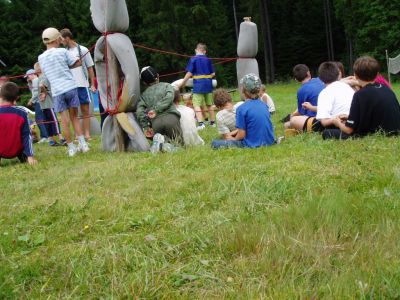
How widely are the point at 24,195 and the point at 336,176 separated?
8.91ft

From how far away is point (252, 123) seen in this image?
226 inches

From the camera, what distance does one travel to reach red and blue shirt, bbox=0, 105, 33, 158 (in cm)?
671

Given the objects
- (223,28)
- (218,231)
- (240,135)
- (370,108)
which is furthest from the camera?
(223,28)

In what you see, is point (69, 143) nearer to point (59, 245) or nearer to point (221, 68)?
point (59, 245)

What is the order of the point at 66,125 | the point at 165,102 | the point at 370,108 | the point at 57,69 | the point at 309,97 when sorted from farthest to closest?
the point at 309,97, the point at 66,125, the point at 57,69, the point at 165,102, the point at 370,108

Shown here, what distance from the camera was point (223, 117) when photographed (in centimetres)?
692

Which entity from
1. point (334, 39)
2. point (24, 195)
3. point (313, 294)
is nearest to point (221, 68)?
point (334, 39)

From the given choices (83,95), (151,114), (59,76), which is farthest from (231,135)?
(83,95)

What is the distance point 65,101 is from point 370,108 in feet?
13.6

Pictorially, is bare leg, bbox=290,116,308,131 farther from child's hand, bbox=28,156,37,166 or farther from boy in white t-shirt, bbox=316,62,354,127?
child's hand, bbox=28,156,37,166

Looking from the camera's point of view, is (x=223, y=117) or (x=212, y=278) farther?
(x=223, y=117)

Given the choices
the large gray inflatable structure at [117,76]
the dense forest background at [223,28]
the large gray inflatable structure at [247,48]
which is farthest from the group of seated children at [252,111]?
the dense forest background at [223,28]

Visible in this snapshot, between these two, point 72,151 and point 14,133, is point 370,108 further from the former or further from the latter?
point 14,133

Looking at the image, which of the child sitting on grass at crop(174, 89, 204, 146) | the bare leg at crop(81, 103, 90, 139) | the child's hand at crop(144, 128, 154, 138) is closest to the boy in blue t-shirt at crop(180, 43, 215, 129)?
the bare leg at crop(81, 103, 90, 139)
